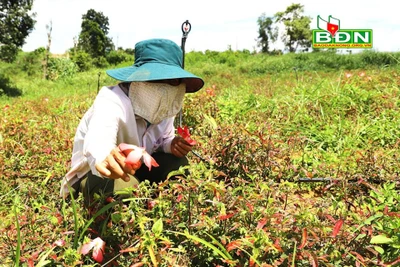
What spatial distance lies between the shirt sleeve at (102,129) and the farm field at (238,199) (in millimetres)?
185

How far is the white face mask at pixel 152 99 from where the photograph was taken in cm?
183

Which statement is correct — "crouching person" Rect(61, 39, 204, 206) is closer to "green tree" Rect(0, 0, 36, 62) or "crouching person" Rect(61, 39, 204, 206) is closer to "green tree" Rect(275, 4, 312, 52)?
"green tree" Rect(0, 0, 36, 62)

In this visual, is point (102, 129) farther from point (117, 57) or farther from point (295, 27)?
point (295, 27)

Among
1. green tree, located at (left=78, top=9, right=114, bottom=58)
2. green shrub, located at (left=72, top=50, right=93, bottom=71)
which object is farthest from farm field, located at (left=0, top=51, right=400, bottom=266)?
green tree, located at (left=78, top=9, right=114, bottom=58)

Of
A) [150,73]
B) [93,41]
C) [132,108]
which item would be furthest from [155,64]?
[93,41]

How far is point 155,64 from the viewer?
1809 millimetres

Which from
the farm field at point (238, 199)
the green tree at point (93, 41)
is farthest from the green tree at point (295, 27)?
the farm field at point (238, 199)

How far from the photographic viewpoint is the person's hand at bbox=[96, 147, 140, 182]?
1.39 m

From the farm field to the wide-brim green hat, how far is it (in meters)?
0.42

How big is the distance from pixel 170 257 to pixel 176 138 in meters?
0.85

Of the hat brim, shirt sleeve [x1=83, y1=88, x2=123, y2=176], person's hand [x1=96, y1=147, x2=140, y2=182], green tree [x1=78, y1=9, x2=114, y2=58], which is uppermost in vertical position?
green tree [x1=78, y1=9, x2=114, y2=58]

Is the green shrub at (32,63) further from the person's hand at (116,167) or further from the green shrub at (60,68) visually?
the person's hand at (116,167)

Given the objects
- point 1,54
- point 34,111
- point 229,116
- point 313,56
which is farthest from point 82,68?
point 229,116

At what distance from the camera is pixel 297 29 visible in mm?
34875
